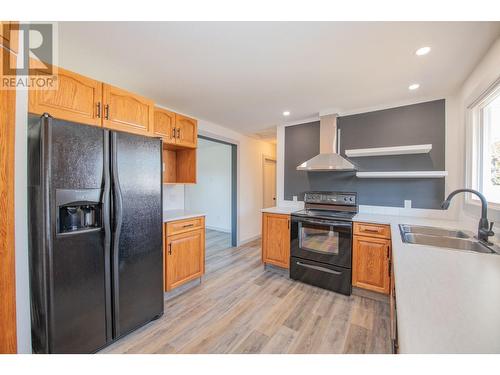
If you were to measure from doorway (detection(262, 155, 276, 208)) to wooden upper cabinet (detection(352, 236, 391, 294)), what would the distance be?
9.63 feet

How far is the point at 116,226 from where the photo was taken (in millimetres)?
1583

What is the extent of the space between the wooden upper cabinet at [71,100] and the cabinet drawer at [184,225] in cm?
117

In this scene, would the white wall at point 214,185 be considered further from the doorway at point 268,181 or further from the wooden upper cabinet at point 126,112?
the wooden upper cabinet at point 126,112

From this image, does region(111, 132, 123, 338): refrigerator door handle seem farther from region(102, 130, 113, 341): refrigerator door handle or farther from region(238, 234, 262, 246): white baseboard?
region(238, 234, 262, 246): white baseboard

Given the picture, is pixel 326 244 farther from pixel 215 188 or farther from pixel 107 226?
pixel 215 188

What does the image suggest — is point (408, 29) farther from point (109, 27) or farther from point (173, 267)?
point (173, 267)

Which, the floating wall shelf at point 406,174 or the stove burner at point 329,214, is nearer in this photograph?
the floating wall shelf at point 406,174

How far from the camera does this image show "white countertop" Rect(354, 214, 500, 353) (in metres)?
0.55

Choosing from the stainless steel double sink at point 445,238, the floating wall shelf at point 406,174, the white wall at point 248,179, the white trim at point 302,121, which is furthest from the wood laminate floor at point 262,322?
the white trim at point 302,121

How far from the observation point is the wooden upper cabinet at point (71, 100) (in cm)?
146

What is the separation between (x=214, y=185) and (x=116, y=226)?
13.3ft

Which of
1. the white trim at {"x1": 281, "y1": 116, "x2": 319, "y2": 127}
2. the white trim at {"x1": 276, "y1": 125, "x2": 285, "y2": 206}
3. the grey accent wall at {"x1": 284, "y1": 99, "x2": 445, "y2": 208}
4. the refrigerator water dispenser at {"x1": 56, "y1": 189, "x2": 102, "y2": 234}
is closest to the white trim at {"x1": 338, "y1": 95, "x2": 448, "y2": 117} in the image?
the grey accent wall at {"x1": 284, "y1": 99, "x2": 445, "y2": 208}

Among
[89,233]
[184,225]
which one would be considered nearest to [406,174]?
[184,225]
